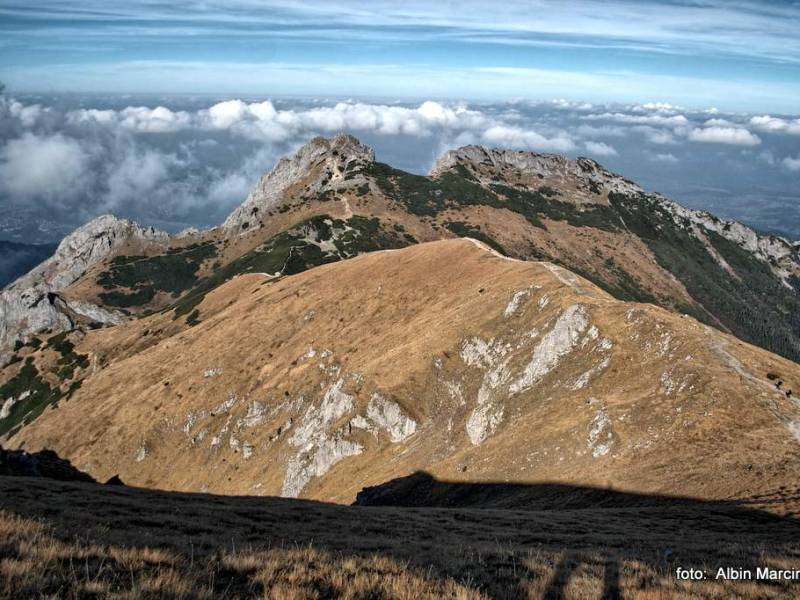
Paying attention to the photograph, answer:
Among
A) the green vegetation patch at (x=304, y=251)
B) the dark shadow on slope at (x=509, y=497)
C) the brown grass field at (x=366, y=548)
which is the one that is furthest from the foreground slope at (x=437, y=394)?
the green vegetation patch at (x=304, y=251)

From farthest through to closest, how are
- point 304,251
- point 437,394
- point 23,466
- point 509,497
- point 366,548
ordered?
1. point 304,251
2. point 437,394
3. point 23,466
4. point 509,497
5. point 366,548

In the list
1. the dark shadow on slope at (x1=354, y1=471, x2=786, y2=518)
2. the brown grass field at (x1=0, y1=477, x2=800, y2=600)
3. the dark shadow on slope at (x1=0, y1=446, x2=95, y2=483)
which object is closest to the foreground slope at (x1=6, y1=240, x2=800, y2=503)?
the dark shadow on slope at (x1=354, y1=471, x2=786, y2=518)

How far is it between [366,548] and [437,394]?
43999 millimetres

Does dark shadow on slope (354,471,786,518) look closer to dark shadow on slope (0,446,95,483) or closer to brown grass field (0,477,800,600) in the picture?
brown grass field (0,477,800,600)

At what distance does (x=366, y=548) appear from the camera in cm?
1616

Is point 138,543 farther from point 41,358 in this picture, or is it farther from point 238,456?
A: point 41,358

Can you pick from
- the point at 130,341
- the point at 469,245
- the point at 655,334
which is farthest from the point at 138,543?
the point at 130,341

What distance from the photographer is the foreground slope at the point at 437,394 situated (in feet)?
124

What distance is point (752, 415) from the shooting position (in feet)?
120

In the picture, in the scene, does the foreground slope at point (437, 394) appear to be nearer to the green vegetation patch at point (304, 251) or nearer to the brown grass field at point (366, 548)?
the brown grass field at point (366, 548)

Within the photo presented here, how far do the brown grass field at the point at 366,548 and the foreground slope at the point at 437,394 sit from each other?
8.39 metres

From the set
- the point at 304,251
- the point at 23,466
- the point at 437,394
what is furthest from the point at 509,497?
the point at 304,251

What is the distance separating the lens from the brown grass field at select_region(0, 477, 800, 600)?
909 cm

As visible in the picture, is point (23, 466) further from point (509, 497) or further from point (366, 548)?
point (366, 548)
